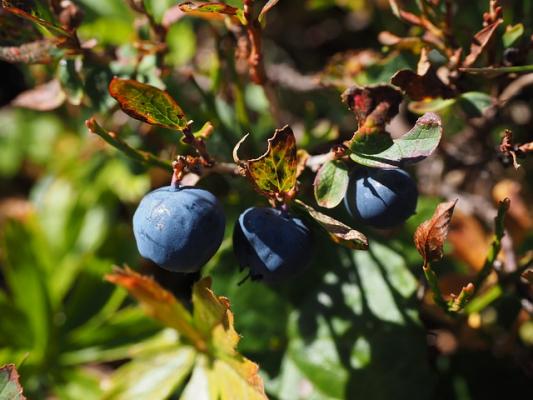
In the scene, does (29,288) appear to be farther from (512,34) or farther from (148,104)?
(512,34)

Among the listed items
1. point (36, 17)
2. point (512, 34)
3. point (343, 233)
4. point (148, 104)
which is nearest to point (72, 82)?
point (36, 17)

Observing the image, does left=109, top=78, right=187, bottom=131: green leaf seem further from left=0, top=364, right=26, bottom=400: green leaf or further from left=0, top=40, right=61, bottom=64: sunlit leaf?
left=0, top=364, right=26, bottom=400: green leaf

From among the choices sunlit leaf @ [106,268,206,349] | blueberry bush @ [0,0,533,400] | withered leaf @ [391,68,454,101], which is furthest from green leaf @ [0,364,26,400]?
withered leaf @ [391,68,454,101]

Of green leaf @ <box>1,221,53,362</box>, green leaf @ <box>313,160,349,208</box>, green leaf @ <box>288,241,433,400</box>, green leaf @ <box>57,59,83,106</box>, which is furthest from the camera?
green leaf @ <box>1,221,53,362</box>

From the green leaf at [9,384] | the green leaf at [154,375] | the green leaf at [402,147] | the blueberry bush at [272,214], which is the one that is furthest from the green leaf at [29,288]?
the green leaf at [402,147]

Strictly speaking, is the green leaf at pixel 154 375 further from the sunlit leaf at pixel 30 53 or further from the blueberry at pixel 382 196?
the sunlit leaf at pixel 30 53

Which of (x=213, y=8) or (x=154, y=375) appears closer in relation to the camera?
(x=213, y=8)

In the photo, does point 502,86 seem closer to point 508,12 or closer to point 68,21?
point 508,12
